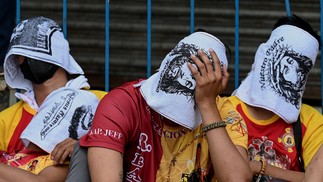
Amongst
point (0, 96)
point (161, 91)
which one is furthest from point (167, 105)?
point (0, 96)

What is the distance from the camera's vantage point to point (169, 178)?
464 cm

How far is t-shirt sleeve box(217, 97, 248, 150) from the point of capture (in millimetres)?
4731

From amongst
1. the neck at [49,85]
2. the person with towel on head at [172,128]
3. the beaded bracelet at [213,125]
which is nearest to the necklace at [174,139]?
the person with towel on head at [172,128]

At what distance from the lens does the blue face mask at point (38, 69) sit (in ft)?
16.9

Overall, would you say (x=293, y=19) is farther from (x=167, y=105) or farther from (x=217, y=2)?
(x=217, y=2)

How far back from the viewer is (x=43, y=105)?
5078mm

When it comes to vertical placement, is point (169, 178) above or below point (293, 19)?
below

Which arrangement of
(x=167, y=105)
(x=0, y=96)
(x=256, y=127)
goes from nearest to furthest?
(x=167, y=105) < (x=256, y=127) < (x=0, y=96)

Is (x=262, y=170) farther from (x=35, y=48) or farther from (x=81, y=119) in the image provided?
(x=35, y=48)

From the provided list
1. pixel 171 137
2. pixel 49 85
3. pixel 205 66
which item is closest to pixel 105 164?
pixel 171 137

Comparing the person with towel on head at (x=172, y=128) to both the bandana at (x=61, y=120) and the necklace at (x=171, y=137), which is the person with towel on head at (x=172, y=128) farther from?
the bandana at (x=61, y=120)

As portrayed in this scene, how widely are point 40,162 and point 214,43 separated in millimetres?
1007

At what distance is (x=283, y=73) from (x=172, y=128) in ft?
2.08

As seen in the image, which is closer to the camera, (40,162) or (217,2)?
(40,162)
